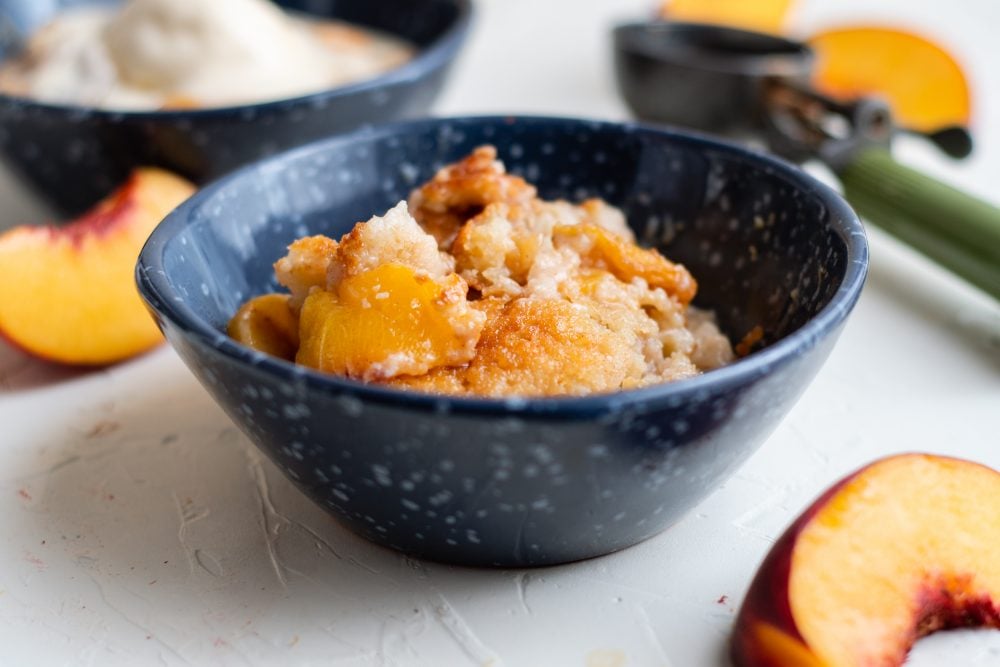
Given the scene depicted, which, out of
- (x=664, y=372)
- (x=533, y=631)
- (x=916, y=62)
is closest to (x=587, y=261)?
(x=664, y=372)

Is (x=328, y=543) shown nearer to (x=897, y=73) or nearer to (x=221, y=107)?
(x=221, y=107)

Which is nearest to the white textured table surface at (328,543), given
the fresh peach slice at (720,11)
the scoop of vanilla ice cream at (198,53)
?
the scoop of vanilla ice cream at (198,53)

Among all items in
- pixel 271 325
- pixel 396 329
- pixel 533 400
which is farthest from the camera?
pixel 271 325

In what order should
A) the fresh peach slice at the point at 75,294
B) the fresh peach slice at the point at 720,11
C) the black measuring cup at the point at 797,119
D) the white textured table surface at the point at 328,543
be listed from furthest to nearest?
the fresh peach slice at the point at 720,11, the black measuring cup at the point at 797,119, the fresh peach slice at the point at 75,294, the white textured table surface at the point at 328,543

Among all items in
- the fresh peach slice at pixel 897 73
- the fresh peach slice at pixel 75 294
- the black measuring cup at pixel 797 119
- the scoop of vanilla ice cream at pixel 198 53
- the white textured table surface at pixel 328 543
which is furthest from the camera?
the fresh peach slice at pixel 897 73

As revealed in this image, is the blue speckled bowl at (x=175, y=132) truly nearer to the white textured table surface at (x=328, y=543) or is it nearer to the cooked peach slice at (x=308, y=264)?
the white textured table surface at (x=328, y=543)

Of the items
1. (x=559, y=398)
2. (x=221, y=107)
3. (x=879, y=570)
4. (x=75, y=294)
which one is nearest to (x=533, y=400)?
(x=559, y=398)
